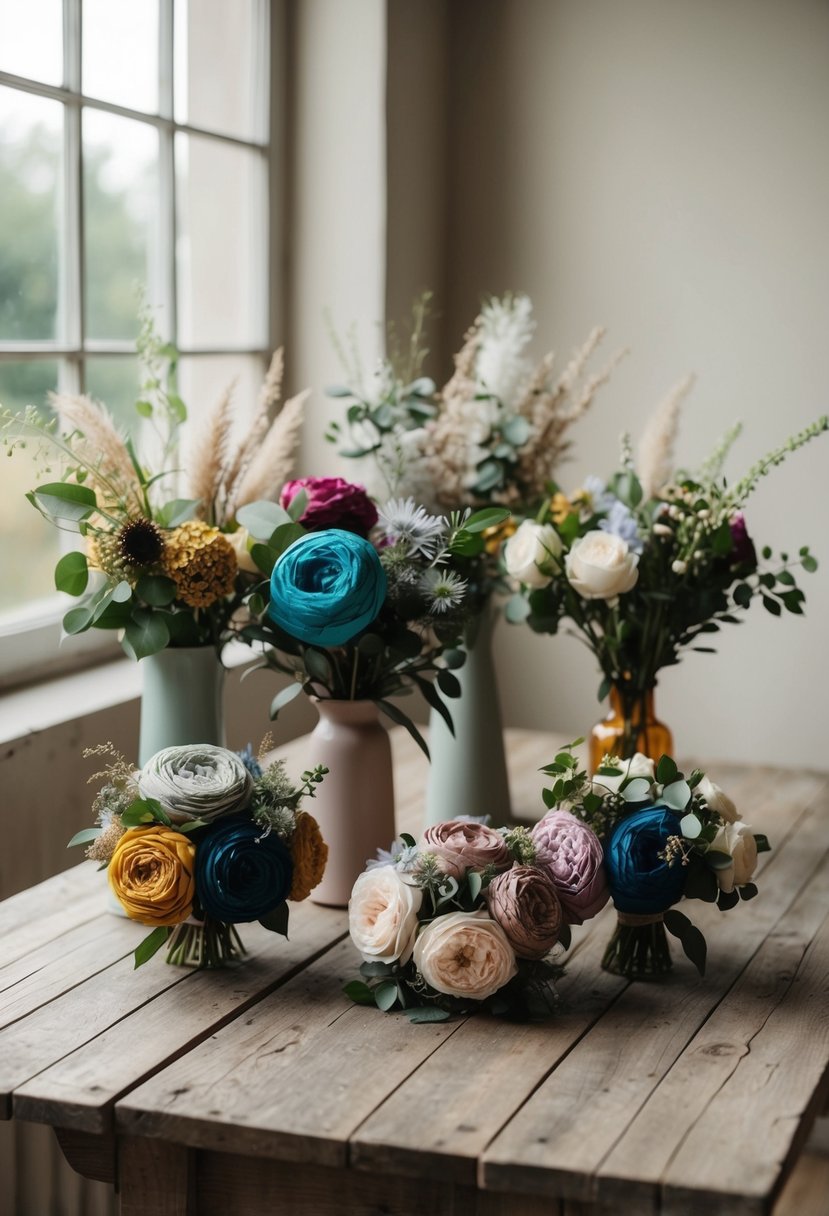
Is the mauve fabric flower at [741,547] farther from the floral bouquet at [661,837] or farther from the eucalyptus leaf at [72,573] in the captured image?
the eucalyptus leaf at [72,573]

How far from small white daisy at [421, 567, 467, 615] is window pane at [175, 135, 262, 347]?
4.38ft

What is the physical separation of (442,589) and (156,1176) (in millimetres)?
654

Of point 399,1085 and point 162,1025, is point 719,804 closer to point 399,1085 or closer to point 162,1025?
point 399,1085

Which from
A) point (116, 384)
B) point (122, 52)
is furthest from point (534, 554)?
point (122, 52)

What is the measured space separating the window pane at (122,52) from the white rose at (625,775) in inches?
60.8

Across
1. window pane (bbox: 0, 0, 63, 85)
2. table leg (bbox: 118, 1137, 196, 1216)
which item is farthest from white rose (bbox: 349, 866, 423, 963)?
window pane (bbox: 0, 0, 63, 85)

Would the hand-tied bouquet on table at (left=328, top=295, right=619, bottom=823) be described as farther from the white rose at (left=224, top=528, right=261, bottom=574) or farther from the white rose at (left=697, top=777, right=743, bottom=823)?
the white rose at (left=697, top=777, right=743, bottom=823)

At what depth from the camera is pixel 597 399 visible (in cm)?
317

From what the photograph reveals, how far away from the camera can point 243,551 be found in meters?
1.62

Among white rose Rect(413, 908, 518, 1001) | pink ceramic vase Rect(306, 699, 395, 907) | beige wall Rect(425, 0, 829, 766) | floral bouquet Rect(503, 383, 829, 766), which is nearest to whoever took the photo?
white rose Rect(413, 908, 518, 1001)

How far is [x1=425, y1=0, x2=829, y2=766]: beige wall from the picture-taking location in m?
2.96

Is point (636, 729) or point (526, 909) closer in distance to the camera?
point (526, 909)

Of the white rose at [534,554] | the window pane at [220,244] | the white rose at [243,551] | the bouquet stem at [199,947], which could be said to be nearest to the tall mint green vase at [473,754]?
the white rose at [534,554]

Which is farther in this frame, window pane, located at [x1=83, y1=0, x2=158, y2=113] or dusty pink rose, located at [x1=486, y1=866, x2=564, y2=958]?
window pane, located at [x1=83, y1=0, x2=158, y2=113]
